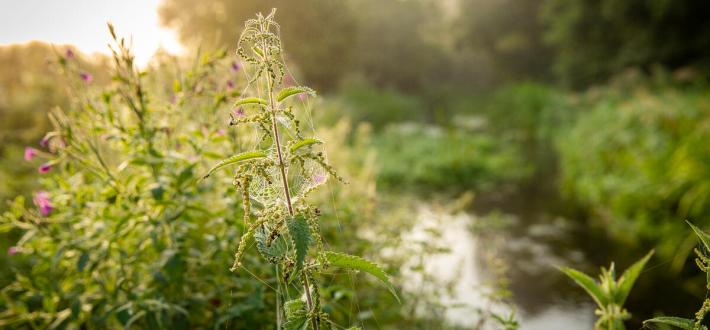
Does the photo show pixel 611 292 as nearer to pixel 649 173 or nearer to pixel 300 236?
pixel 300 236

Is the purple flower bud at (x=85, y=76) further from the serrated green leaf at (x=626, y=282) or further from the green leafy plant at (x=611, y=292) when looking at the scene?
the serrated green leaf at (x=626, y=282)

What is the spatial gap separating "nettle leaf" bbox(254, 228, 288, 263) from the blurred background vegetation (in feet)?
1.38

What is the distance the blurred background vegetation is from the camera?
11.7ft

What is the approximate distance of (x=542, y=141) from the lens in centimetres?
1262

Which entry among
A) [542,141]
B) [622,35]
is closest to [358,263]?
[542,141]

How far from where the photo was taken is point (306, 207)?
0.87 meters

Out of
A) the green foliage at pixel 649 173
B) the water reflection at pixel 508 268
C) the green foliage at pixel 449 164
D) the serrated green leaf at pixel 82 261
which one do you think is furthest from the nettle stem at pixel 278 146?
the green foliage at pixel 449 164

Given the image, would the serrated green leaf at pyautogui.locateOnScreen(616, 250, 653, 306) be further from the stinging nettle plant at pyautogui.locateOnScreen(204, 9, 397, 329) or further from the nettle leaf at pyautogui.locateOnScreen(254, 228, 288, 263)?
the nettle leaf at pyautogui.locateOnScreen(254, 228, 288, 263)

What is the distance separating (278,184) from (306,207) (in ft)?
0.32

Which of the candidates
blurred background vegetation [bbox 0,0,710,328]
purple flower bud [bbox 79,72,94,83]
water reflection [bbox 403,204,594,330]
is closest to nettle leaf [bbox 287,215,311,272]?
blurred background vegetation [bbox 0,0,710,328]

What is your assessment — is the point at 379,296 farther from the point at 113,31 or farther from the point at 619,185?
the point at 619,185

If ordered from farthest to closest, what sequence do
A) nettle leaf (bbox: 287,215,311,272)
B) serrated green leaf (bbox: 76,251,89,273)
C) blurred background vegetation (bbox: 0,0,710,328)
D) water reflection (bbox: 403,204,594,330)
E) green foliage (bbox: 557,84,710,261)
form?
green foliage (bbox: 557,84,710,261), blurred background vegetation (bbox: 0,0,710,328), water reflection (bbox: 403,204,594,330), serrated green leaf (bbox: 76,251,89,273), nettle leaf (bbox: 287,215,311,272)

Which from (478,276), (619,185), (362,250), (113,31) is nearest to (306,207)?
(113,31)

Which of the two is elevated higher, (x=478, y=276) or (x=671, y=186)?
(x=671, y=186)
